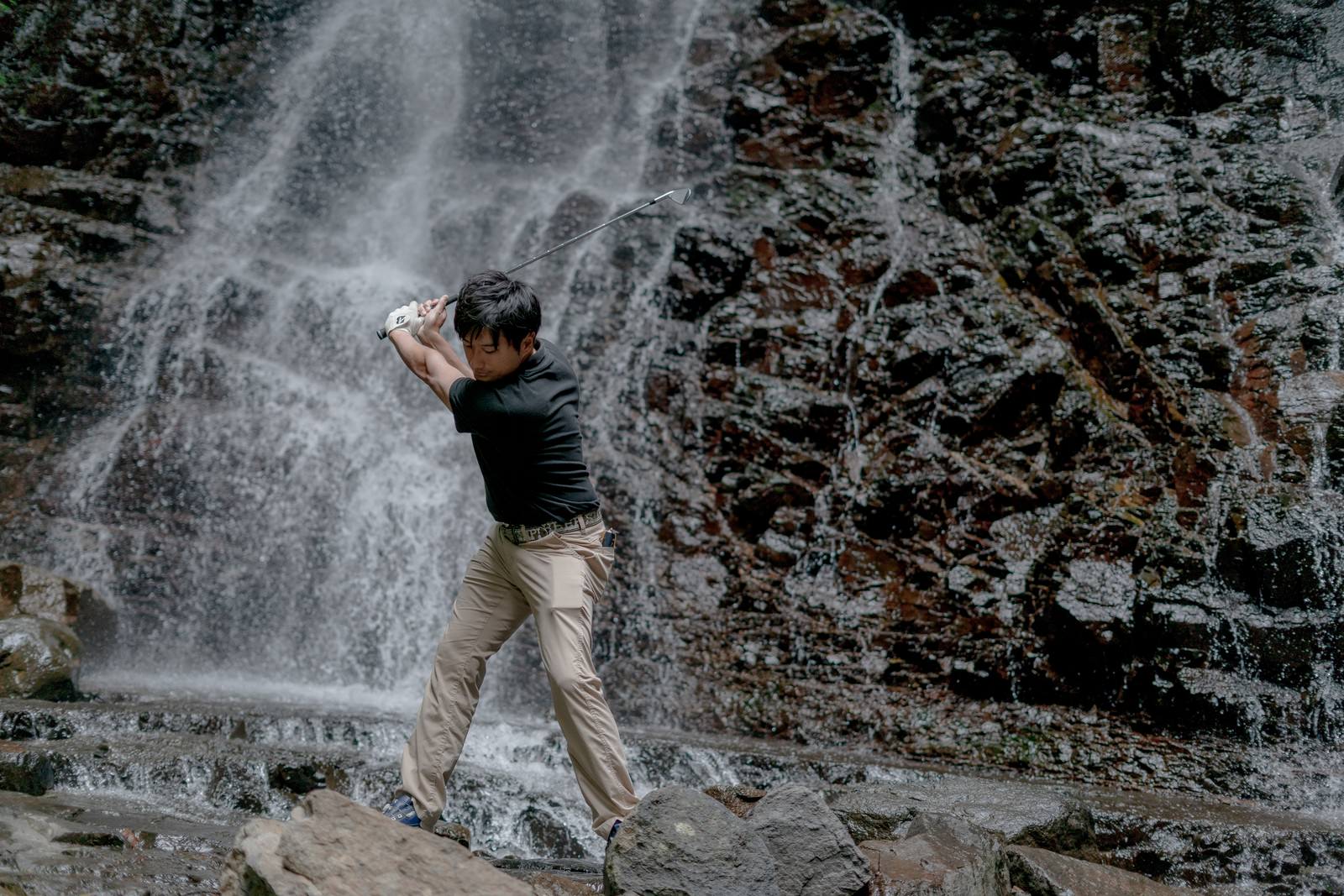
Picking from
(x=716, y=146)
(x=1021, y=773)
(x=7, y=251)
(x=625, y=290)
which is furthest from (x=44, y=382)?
(x=1021, y=773)

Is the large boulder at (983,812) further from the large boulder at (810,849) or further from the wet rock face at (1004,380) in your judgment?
the wet rock face at (1004,380)

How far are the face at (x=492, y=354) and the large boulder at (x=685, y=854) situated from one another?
170 cm

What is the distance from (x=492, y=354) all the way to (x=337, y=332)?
29.9 ft

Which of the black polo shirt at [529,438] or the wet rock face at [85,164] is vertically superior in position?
the wet rock face at [85,164]

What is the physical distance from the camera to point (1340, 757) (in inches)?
285

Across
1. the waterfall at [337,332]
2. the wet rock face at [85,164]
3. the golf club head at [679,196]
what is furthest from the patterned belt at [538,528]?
the wet rock face at [85,164]

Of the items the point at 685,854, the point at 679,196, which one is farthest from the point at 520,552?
the point at 679,196

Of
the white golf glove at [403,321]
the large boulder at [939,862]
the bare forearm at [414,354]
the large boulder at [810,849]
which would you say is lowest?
the large boulder at [939,862]

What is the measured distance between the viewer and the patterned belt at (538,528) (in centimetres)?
419

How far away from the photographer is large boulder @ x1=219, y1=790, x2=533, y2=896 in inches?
126

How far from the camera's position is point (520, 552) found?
4211mm

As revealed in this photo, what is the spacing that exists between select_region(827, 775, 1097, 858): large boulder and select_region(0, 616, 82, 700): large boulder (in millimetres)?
5772

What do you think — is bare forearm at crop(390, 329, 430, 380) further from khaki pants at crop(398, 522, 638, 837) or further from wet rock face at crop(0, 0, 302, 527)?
wet rock face at crop(0, 0, 302, 527)

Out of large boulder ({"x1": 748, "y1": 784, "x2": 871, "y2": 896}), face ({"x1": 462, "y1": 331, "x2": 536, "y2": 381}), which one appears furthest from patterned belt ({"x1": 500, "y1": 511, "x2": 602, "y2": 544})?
large boulder ({"x1": 748, "y1": 784, "x2": 871, "y2": 896})
